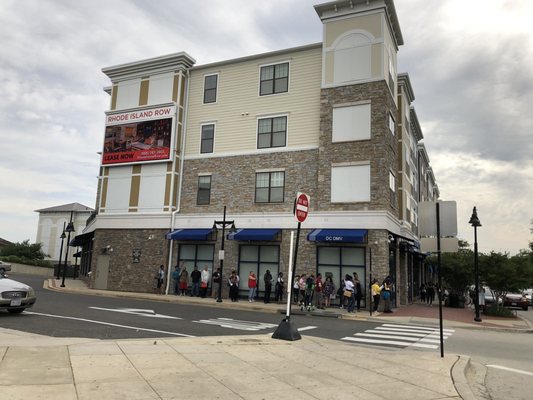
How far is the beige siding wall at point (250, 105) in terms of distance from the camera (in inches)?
1039

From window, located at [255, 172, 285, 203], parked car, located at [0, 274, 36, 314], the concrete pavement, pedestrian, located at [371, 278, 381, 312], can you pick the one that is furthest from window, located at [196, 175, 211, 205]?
the concrete pavement

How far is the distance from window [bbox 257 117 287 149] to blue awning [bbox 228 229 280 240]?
5.12 m

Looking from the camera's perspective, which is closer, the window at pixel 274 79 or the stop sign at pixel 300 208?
the stop sign at pixel 300 208

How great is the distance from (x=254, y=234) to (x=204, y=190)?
17.5ft

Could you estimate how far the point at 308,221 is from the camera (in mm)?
24859

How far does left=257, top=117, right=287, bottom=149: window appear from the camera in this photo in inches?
1056

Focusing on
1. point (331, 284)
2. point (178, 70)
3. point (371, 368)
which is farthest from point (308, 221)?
point (371, 368)

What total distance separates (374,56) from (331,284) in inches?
492

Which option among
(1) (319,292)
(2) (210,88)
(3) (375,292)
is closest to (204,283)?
(1) (319,292)

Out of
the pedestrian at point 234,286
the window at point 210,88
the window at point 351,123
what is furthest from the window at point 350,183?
the window at point 210,88

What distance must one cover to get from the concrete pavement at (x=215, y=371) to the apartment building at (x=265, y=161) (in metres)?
14.2

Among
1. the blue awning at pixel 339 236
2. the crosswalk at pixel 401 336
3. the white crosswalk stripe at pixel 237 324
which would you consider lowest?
the crosswalk at pixel 401 336

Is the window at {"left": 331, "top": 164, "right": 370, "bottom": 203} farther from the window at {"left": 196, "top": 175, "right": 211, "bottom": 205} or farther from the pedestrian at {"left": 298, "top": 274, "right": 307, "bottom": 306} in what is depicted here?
the window at {"left": 196, "top": 175, "right": 211, "bottom": 205}

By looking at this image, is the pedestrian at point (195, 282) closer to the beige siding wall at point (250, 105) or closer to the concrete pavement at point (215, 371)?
the beige siding wall at point (250, 105)
